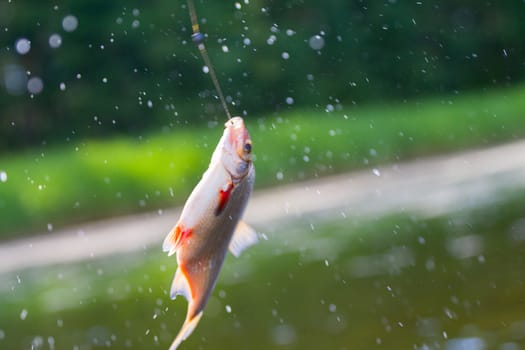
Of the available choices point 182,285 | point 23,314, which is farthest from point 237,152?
point 23,314

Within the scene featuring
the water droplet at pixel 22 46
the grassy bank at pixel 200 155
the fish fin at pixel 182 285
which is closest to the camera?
the fish fin at pixel 182 285

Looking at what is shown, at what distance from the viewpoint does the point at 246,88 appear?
2123cm

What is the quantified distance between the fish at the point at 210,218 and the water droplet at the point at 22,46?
55.3 feet

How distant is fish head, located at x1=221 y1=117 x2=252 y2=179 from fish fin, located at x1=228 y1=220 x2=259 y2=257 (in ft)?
0.66

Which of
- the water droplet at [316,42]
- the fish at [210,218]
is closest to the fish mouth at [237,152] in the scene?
the fish at [210,218]

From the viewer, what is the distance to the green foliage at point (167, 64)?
2088 centimetres

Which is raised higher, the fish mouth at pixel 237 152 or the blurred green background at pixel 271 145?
the fish mouth at pixel 237 152

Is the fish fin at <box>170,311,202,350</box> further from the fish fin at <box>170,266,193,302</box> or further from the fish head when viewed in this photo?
the fish head

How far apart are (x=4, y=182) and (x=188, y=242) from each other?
1195 centimetres

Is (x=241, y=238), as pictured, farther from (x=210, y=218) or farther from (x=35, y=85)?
(x=35, y=85)

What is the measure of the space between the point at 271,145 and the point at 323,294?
29.8ft

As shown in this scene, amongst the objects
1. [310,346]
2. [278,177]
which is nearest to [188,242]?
[310,346]

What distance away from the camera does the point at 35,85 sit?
21172mm

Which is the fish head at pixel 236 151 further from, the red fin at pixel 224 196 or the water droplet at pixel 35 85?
the water droplet at pixel 35 85
